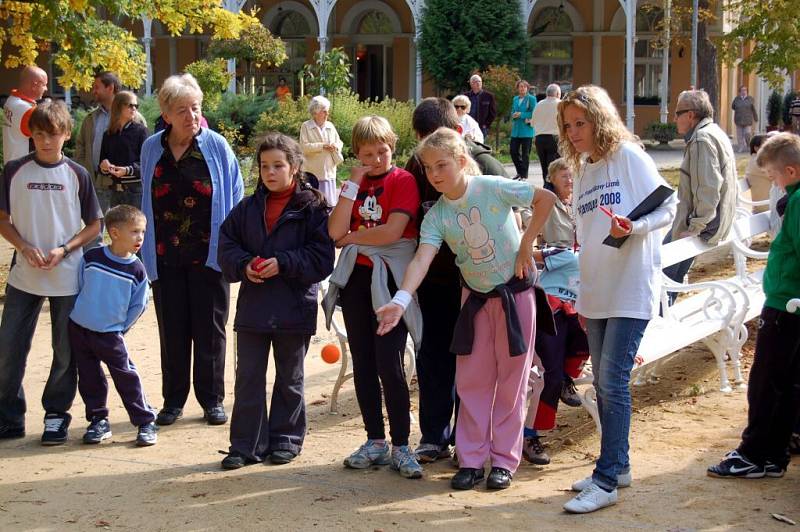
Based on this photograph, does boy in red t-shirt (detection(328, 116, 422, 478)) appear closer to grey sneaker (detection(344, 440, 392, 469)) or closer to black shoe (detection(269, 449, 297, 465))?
grey sneaker (detection(344, 440, 392, 469))

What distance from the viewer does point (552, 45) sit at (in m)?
35.3

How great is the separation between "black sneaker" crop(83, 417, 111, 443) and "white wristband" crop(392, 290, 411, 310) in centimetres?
209

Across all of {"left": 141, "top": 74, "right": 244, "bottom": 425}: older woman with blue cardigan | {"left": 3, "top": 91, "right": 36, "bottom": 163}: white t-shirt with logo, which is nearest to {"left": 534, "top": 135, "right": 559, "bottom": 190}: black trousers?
{"left": 3, "top": 91, "right": 36, "bottom": 163}: white t-shirt with logo

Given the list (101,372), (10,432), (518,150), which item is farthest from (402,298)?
(518,150)

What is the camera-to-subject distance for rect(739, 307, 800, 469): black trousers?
5.24m

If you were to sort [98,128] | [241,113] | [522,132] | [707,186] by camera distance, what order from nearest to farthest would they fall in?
[707,186], [98,128], [522,132], [241,113]

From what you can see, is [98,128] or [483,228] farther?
[98,128]

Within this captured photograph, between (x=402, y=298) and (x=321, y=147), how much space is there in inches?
339

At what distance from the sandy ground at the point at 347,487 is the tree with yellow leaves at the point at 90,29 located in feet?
10.8

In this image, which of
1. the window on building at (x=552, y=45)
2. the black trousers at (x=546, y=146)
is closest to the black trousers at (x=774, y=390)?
the black trousers at (x=546, y=146)

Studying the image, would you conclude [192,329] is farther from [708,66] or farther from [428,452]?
[708,66]

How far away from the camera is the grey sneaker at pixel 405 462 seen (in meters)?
5.46

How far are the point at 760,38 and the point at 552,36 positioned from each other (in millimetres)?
17240

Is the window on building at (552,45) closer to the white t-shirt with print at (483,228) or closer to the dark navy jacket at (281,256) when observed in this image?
the dark navy jacket at (281,256)
